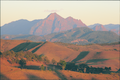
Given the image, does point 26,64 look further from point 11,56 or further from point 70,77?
point 70,77

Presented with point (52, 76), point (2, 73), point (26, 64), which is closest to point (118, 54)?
point (26, 64)

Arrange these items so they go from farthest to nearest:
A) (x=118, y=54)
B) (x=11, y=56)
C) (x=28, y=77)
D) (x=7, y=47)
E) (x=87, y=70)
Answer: (x=7, y=47)
(x=118, y=54)
(x=11, y=56)
(x=87, y=70)
(x=28, y=77)

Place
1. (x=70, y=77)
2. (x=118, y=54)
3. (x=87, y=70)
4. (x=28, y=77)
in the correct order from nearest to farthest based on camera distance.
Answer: (x=28, y=77), (x=70, y=77), (x=87, y=70), (x=118, y=54)

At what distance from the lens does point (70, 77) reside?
4506 centimetres

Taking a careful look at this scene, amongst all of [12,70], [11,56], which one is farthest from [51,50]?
[12,70]

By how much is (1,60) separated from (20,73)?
20.2 meters

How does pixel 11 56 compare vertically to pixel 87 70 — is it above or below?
above

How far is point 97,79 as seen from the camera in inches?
1754

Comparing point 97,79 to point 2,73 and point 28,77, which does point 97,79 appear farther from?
point 2,73

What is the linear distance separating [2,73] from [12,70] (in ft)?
11.9

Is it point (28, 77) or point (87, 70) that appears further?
point (87, 70)

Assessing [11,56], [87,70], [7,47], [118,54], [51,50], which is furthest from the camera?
[7,47]

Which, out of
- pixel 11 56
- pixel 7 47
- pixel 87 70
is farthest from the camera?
pixel 7 47

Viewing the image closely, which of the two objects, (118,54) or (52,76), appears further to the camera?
(118,54)
